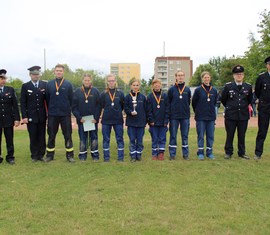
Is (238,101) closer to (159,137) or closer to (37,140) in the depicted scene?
(159,137)

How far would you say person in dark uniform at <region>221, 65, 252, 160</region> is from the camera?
7.73m

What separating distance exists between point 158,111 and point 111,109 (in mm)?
1030

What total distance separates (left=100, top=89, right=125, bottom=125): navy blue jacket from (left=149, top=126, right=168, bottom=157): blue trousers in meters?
0.78

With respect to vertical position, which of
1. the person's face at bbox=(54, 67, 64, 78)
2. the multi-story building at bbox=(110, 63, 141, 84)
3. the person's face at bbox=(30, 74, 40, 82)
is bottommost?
the person's face at bbox=(30, 74, 40, 82)

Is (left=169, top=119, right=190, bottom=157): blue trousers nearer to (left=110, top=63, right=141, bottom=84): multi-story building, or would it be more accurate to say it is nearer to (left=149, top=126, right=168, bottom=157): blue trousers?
(left=149, top=126, right=168, bottom=157): blue trousers

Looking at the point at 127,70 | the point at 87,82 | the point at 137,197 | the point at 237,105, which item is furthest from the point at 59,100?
the point at 127,70

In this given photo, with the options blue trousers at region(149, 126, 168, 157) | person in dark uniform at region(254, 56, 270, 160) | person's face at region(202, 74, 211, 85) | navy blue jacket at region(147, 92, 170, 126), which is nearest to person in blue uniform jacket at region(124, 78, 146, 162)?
navy blue jacket at region(147, 92, 170, 126)

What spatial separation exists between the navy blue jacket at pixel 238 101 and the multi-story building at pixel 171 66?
9557 cm

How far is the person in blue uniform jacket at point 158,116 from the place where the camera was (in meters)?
7.62

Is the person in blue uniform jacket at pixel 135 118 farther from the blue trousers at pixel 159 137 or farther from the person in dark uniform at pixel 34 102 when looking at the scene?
the person in dark uniform at pixel 34 102

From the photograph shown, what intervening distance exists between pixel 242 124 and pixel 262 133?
47 centimetres

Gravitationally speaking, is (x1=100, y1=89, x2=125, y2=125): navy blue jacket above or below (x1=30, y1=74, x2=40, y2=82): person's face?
below

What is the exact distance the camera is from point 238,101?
7738 millimetres

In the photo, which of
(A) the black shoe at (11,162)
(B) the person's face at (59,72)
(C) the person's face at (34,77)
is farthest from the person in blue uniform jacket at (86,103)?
(A) the black shoe at (11,162)
